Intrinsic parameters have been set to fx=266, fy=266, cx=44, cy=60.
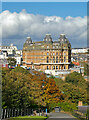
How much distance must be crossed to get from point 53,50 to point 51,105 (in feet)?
104

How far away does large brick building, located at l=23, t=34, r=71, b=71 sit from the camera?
158 ft

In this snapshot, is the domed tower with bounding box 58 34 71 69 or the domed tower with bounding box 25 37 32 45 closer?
the domed tower with bounding box 58 34 71 69

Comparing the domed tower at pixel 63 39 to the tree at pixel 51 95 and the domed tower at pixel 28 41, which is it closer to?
the domed tower at pixel 28 41

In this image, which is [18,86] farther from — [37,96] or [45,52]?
[45,52]

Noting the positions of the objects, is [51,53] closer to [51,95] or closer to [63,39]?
[63,39]

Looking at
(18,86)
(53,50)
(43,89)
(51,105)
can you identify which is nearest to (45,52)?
(53,50)

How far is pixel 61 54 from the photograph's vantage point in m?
48.2

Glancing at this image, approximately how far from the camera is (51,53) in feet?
158

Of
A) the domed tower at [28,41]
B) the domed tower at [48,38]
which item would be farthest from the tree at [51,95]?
the domed tower at [28,41]

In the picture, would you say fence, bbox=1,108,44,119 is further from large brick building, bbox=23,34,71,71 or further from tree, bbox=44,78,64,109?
large brick building, bbox=23,34,71,71

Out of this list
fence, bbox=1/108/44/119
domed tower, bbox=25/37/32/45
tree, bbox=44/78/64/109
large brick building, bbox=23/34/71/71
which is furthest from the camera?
domed tower, bbox=25/37/32/45

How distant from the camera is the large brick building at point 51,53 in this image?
48062 mm

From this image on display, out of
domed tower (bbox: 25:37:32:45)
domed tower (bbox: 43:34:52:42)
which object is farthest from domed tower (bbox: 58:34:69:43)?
domed tower (bbox: 25:37:32:45)

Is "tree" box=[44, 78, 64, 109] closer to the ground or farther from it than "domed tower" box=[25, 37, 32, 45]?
closer to the ground
